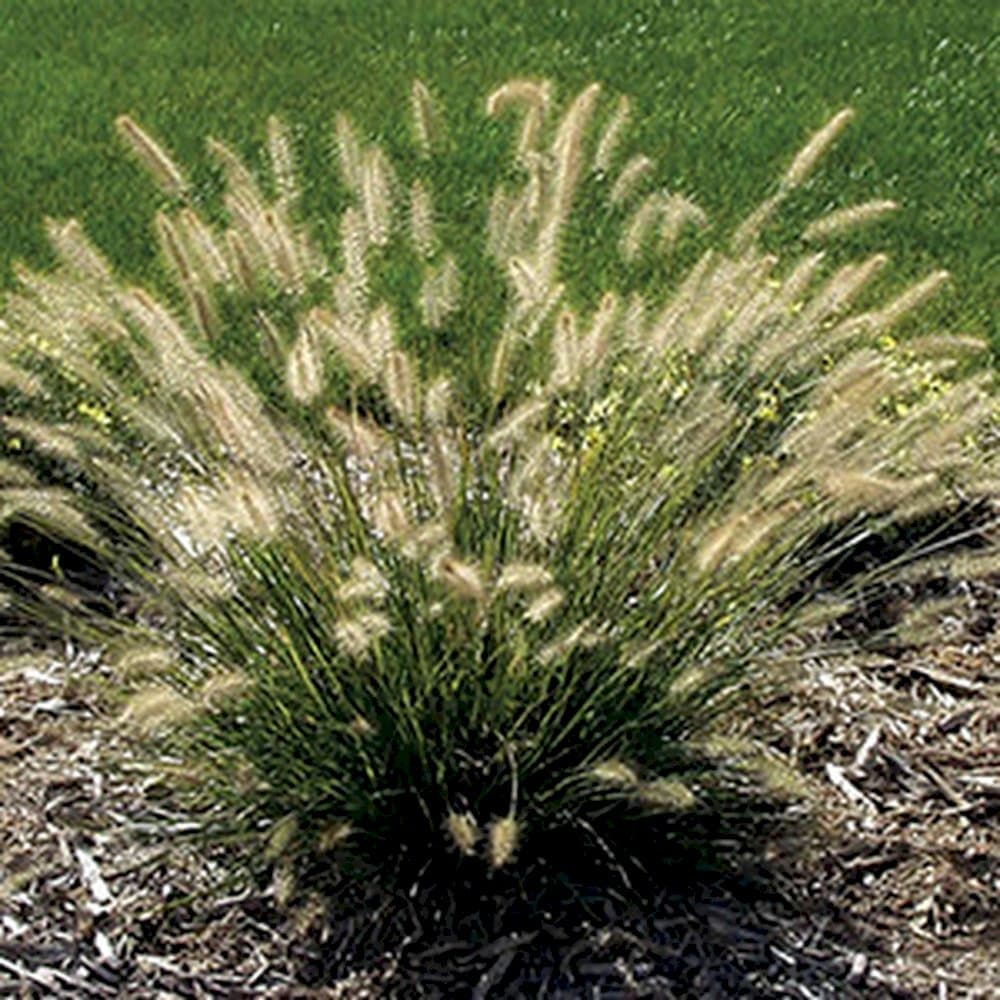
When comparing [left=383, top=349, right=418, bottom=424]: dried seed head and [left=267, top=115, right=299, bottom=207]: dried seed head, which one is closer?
[left=383, top=349, right=418, bottom=424]: dried seed head

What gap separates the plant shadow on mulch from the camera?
3.27m

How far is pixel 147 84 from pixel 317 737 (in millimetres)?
5480

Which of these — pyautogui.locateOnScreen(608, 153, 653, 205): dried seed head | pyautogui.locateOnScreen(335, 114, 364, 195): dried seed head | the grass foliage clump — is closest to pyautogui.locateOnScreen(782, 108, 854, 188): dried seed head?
the grass foliage clump

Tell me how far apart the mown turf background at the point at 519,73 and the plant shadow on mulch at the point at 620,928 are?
9.70ft

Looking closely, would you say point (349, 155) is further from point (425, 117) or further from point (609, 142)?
point (609, 142)

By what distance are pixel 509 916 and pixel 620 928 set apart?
21cm

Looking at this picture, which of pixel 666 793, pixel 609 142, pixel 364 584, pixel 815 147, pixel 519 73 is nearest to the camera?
pixel 364 584

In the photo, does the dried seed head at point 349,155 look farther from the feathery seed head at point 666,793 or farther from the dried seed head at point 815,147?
the feathery seed head at point 666,793

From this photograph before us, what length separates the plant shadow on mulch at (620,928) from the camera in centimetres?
327

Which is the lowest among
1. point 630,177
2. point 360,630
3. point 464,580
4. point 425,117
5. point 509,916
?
point 509,916

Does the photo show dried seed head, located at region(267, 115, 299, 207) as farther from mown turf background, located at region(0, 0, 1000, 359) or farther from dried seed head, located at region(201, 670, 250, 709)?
mown turf background, located at region(0, 0, 1000, 359)

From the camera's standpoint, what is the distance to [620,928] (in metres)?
3.36

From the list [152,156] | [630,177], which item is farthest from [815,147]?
[152,156]

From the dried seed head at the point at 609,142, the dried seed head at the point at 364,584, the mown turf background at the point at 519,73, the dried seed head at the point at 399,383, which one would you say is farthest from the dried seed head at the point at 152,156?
the mown turf background at the point at 519,73
